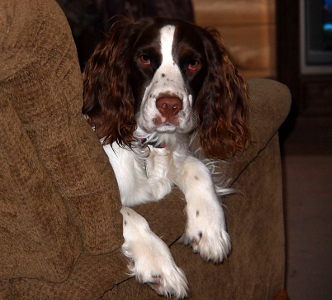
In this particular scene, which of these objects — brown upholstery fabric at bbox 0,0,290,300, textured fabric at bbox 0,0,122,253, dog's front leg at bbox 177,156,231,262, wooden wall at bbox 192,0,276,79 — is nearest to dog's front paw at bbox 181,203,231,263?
dog's front leg at bbox 177,156,231,262

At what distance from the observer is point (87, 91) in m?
1.80

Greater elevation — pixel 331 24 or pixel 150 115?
pixel 150 115

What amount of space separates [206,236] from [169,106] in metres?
0.48

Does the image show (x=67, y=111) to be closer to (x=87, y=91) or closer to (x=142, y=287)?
(x=142, y=287)

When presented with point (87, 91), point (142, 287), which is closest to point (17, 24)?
point (142, 287)

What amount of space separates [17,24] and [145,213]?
2.34ft

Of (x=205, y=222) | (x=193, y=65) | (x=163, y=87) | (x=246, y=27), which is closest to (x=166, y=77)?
(x=163, y=87)

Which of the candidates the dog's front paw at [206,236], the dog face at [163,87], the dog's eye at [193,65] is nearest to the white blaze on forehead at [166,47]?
the dog face at [163,87]

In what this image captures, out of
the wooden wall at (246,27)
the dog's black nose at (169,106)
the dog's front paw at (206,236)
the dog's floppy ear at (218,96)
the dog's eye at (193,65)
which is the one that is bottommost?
the wooden wall at (246,27)

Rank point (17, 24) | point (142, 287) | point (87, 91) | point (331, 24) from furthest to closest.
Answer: point (331, 24) < point (87, 91) < point (142, 287) < point (17, 24)

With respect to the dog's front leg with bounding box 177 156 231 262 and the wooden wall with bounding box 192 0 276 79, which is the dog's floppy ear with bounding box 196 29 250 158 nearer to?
the dog's front leg with bounding box 177 156 231 262

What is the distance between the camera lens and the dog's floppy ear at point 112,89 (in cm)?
173

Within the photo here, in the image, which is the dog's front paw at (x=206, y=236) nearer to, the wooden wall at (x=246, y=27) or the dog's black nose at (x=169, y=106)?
the dog's black nose at (x=169, y=106)

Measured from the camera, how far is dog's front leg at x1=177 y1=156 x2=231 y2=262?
1452 mm
